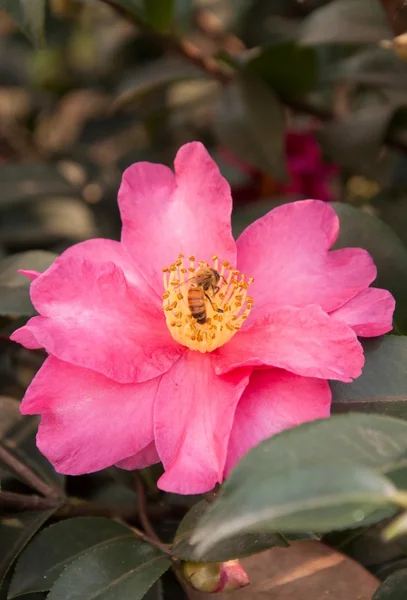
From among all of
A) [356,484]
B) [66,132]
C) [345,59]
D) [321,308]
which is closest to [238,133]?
[345,59]

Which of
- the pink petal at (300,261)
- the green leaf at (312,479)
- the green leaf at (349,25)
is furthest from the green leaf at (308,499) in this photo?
the green leaf at (349,25)

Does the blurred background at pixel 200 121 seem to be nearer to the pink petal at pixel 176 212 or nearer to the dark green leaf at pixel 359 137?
the dark green leaf at pixel 359 137

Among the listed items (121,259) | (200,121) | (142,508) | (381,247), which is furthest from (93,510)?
(200,121)

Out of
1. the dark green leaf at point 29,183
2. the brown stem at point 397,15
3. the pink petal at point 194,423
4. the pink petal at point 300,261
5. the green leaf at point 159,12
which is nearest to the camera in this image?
the pink petal at point 194,423

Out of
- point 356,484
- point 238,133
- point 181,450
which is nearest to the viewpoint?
point 356,484

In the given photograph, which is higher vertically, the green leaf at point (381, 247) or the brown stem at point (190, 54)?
the brown stem at point (190, 54)

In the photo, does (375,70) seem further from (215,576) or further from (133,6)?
(215,576)

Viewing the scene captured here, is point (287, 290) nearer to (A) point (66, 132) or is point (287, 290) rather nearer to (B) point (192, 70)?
(B) point (192, 70)
